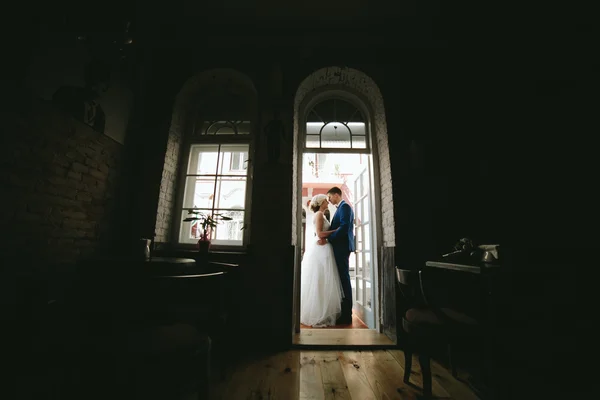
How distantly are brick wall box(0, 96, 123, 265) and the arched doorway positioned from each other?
194 centimetres

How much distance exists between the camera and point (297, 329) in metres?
2.79

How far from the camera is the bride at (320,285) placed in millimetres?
3283

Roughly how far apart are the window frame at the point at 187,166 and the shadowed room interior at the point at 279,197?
0.03 meters

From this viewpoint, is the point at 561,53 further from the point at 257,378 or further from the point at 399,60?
the point at 257,378

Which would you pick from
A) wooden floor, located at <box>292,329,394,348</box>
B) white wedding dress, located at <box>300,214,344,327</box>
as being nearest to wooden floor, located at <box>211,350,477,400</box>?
wooden floor, located at <box>292,329,394,348</box>

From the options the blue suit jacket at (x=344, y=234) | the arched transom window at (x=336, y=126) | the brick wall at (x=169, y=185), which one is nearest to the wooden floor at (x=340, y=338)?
the blue suit jacket at (x=344, y=234)

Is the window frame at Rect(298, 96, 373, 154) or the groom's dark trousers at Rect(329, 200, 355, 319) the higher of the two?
the window frame at Rect(298, 96, 373, 154)

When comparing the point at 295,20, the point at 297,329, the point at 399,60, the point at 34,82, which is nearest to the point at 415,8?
the point at 399,60

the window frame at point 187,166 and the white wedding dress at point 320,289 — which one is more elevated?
the window frame at point 187,166

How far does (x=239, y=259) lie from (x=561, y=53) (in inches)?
133

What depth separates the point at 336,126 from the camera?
3.46 meters

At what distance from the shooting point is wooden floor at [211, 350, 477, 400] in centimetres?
162

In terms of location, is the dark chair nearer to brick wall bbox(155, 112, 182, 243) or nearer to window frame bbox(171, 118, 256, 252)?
window frame bbox(171, 118, 256, 252)

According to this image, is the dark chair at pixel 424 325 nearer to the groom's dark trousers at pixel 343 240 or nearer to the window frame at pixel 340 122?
the groom's dark trousers at pixel 343 240
